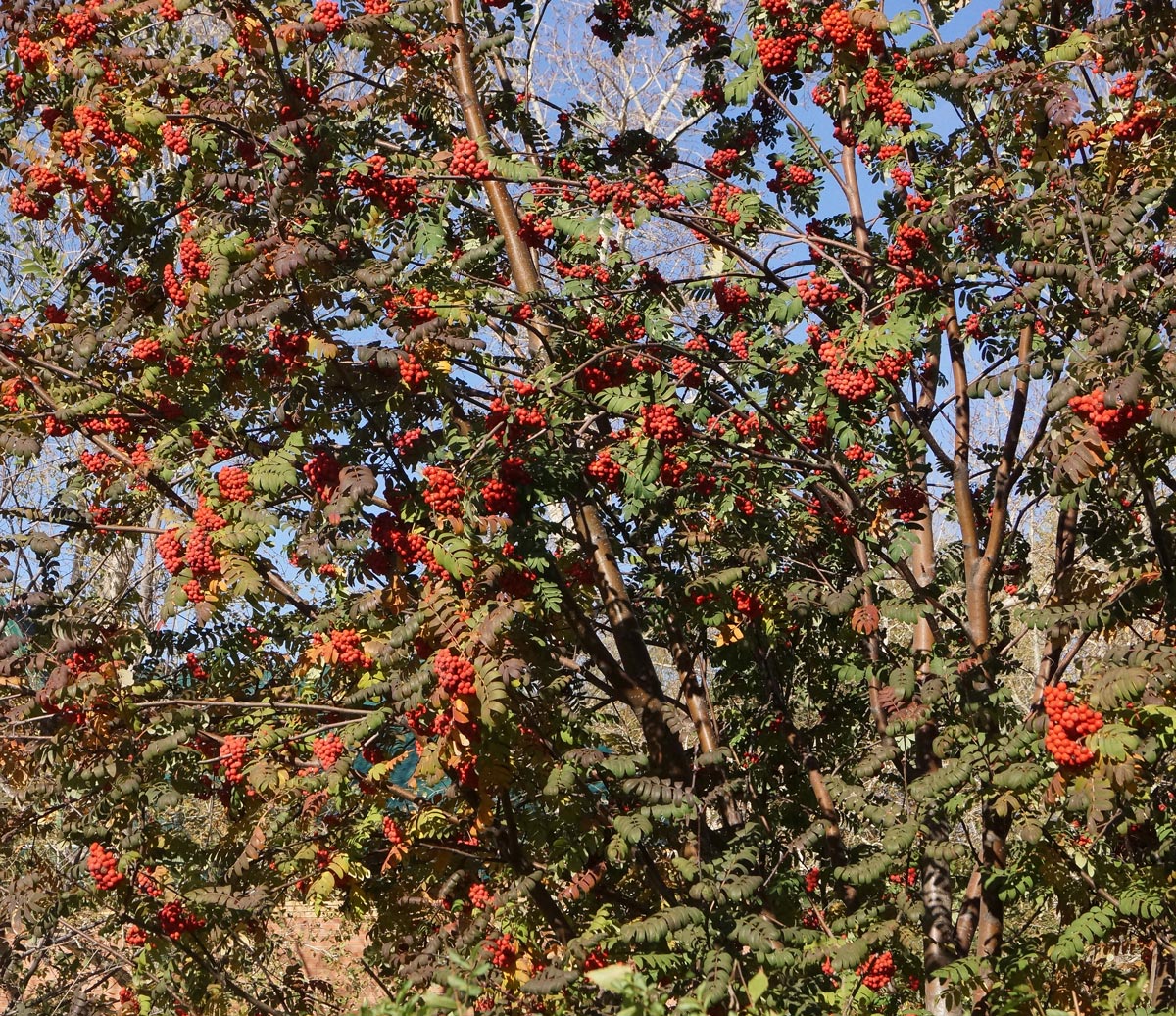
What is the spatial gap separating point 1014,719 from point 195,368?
410 centimetres

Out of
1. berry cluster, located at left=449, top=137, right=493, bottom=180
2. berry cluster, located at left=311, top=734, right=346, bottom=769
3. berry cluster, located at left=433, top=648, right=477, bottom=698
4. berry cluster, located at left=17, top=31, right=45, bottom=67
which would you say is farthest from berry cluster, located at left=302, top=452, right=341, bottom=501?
berry cluster, located at left=17, top=31, right=45, bottom=67

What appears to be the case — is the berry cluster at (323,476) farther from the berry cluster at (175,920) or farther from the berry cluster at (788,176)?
the berry cluster at (788,176)

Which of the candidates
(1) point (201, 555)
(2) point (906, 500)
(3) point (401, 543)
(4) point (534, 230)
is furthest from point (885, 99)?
(1) point (201, 555)

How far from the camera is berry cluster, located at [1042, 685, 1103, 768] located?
4020 mm

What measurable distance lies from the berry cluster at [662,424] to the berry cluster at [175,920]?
316 cm

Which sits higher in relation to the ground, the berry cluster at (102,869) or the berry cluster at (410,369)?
the berry cluster at (410,369)

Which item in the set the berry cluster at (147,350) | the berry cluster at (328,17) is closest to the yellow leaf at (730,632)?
the berry cluster at (147,350)

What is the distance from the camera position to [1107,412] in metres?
3.84

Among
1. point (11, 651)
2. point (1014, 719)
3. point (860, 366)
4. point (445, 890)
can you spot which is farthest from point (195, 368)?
point (1014, 719)

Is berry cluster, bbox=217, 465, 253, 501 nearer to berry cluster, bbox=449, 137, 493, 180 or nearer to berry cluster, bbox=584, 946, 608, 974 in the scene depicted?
berry cluster, bbox=449, 137, 493, 180

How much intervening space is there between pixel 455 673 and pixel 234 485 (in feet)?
4.60

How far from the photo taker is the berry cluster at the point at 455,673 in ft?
12.5

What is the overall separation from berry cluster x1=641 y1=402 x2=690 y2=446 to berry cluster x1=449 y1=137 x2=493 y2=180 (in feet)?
4.69

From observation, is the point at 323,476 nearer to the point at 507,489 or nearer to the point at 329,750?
the point at 507,489
